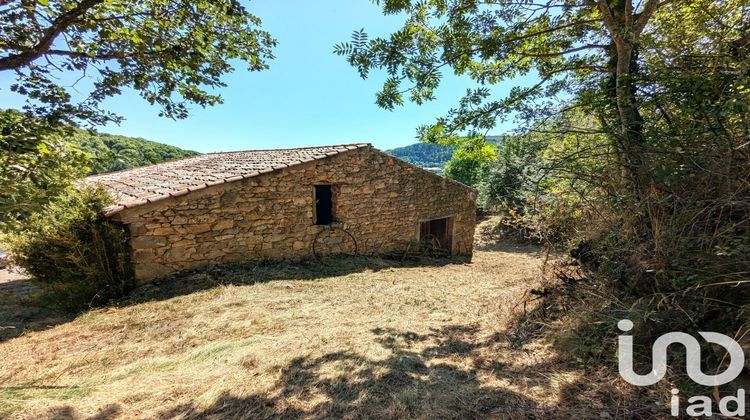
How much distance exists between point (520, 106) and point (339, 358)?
432 cm

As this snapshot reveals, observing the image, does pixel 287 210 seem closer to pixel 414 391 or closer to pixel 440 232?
pixel 414 391

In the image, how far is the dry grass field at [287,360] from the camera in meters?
2.31

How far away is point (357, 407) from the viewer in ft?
7.55

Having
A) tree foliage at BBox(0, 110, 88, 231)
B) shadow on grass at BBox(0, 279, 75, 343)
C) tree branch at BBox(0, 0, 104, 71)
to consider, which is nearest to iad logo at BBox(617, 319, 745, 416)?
tree foliage at BBox(0, 110, 88, 231)

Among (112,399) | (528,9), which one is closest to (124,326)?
(112,399)

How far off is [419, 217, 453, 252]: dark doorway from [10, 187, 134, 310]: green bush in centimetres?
835

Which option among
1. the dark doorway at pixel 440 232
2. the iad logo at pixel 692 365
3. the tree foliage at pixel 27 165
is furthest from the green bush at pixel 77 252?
the dark doorway at pixel 440 232

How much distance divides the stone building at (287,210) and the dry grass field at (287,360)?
1.02m

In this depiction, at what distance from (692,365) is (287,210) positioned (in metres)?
6.94

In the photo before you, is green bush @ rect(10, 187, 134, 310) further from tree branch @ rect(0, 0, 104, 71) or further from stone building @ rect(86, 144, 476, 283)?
tree branch @ rect(0, 0, 104, 71)

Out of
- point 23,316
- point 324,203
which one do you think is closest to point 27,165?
point 23,316

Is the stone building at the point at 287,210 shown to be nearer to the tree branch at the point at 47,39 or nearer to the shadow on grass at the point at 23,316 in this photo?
the shadow on grass at the point at 23,316

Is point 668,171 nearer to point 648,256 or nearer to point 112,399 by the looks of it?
point 648,256

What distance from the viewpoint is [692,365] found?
192 cm
